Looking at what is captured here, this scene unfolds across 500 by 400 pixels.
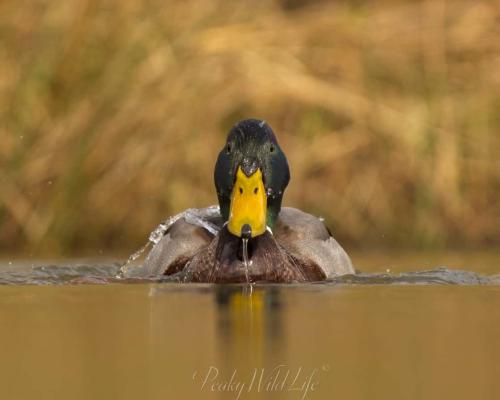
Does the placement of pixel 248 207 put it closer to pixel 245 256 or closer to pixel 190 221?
pixel 245 256

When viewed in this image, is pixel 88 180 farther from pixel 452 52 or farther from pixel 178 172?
pixel 452 52

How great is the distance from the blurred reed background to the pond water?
2.14 metres

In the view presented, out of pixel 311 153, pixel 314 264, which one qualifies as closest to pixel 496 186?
pixel 311 153

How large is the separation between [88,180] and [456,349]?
204 inches

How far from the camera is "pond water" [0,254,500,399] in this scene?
4.25 meters

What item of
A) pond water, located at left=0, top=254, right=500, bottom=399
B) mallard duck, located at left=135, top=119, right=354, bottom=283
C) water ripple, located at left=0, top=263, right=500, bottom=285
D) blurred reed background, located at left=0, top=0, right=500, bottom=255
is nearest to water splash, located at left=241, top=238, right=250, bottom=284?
mallard duck, located at left=135, top=119, right=354, bottom=283

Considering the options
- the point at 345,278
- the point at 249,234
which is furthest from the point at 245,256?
the point at 345,278

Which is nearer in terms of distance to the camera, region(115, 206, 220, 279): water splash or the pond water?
the pond water

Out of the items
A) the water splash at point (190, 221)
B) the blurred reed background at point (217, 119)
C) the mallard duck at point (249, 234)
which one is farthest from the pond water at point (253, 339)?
the blurred reed background at point (217, 119)

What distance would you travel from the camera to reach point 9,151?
973cm

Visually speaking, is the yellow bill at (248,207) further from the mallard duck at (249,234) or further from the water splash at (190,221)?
the water splash at (190,221)

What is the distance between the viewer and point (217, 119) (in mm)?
10148

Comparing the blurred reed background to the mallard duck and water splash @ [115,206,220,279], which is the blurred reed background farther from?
the mallard duck

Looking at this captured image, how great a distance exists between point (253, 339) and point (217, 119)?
5071 millimetres
